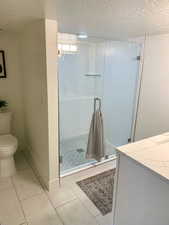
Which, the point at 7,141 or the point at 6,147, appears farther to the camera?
the point at 7,141

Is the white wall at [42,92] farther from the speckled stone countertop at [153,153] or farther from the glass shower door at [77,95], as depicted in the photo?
the speckled stone countertop at [153,153]

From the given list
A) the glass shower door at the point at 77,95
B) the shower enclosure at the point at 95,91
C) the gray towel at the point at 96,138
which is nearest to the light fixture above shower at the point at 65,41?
the shower enclosure at the point at 95,91

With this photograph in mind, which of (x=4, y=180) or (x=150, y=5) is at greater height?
(x=150, y=5)

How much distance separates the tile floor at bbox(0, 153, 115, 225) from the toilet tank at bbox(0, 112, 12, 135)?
0.69 m

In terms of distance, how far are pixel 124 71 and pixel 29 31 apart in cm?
160

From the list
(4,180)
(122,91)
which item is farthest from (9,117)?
(122,91)

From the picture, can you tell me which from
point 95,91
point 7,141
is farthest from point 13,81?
point 95,91

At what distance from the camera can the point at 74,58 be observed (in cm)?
294

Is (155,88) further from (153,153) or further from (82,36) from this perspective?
(153,153)

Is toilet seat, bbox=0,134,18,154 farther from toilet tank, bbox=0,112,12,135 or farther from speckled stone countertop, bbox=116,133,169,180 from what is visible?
speckled stone countertop, bbox=116,133,169,180

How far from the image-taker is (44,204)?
6.19 ft

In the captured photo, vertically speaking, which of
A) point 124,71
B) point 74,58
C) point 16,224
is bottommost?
point 16,224

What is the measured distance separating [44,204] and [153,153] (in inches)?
55.2

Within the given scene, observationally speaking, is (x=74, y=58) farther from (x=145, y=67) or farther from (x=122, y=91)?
(x=145, y=67)
